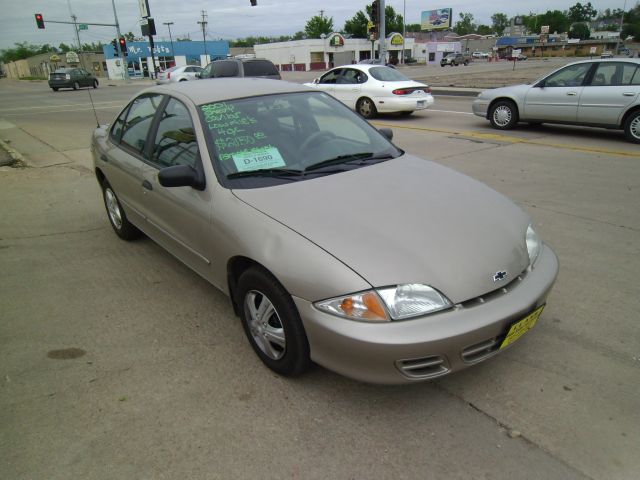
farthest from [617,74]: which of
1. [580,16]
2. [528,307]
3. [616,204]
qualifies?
[580,16]

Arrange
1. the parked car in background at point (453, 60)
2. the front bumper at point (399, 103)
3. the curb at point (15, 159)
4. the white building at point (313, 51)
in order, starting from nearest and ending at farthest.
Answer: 1. the curb at point (15, 159)
2. the front bumper at point (399, 103)
3. the parked car in background at point (453, 60)
4. the white building at point (313, 51)

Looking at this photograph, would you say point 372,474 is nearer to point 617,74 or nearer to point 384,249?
point 384,249

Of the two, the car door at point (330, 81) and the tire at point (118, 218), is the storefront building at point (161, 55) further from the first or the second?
the tire at point (118, 218)

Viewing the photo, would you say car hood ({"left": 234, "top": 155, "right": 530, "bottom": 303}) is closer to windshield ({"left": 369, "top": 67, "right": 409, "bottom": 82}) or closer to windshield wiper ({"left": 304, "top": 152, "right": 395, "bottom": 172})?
windshield wiper ({"left": 304, "top": 152, "right": 395, "bottom": 172})

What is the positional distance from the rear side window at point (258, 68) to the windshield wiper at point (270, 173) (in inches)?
588

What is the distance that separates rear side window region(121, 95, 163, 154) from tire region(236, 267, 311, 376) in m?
1.90

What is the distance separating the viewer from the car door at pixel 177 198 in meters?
3.12

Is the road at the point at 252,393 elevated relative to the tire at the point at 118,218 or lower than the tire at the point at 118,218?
lower

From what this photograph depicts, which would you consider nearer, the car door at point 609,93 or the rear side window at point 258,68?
the car door at point 609,93

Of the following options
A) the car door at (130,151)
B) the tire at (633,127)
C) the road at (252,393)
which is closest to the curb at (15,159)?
the road at (252,393)

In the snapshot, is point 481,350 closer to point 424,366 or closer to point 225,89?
point 424,366

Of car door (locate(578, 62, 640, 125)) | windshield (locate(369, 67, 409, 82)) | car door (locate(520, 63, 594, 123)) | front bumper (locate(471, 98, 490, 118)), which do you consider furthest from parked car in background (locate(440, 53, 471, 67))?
car door (locate(578, 62, 640, 125))

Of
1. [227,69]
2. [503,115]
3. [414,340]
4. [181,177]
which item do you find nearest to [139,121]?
[181,177]

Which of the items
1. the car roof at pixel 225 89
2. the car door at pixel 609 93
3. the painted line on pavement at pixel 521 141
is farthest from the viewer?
the car door at pixel 609 93
